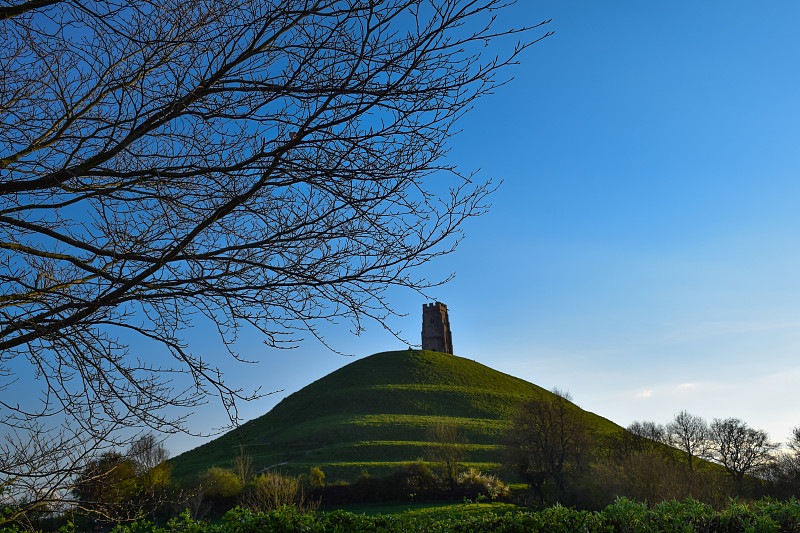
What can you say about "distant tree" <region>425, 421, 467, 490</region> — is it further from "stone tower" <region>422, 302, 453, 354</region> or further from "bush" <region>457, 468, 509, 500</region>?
"stone tower" <region>422, 302, 453, 354</region>

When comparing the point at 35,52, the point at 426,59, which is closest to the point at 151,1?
the point at 35,52

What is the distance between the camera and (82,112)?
17.3ft

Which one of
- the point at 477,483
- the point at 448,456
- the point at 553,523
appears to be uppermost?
the point at 448,456

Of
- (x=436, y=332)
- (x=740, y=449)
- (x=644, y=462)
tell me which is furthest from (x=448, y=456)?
(x=436, y=332)

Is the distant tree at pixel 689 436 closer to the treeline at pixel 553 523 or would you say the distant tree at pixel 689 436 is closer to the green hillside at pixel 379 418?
the green hillside at pixel 379 418

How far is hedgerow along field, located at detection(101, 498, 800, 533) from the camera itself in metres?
7.79

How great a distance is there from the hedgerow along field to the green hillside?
30776 mm

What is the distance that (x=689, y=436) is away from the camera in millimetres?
42438

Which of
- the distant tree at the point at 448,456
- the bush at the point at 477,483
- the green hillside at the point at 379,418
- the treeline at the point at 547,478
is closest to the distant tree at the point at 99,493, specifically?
the treeline at the point at 547,478

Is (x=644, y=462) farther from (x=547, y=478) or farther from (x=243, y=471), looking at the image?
(x=243, y=471)

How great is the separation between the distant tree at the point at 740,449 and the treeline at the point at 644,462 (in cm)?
6

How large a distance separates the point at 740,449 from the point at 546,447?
53.8 feet

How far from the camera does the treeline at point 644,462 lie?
981 inches

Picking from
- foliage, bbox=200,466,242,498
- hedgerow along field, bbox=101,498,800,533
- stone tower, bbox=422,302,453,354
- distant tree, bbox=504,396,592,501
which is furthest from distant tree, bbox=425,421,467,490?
stone tower, bbox=422,302,453,354
